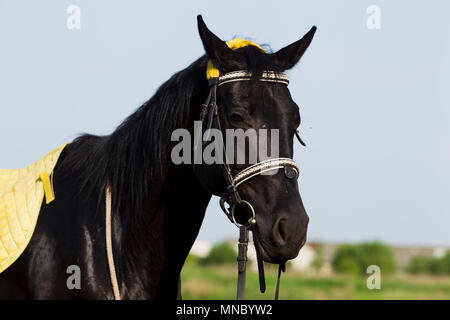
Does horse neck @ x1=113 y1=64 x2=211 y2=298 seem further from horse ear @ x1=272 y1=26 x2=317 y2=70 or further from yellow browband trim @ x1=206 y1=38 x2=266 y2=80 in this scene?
horse ear @ x1=272 y1=26 x2=317 y2=70

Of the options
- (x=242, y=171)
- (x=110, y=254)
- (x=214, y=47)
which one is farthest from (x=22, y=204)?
(x=214, y=47)

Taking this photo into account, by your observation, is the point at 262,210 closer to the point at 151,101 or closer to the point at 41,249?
the point at 151,101

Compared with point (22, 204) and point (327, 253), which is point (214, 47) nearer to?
point (22, 204)

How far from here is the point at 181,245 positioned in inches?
164

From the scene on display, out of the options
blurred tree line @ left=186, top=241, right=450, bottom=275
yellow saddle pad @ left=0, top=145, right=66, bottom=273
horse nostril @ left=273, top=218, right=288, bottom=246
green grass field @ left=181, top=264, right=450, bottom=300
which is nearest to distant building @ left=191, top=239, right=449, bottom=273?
blurred tree line @ left=186, top=241, right=450, bottom=275

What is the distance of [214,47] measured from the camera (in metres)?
4.00

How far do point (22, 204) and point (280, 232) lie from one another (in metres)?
1.95

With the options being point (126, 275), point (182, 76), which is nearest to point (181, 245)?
point (126, 275)

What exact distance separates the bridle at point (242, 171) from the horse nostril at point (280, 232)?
183 millimetres

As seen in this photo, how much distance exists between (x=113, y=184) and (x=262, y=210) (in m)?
1.19

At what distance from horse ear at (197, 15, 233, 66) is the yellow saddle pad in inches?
56.7

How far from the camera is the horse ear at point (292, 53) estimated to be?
13.8 feet

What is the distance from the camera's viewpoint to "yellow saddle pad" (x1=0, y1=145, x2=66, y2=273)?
161 inches

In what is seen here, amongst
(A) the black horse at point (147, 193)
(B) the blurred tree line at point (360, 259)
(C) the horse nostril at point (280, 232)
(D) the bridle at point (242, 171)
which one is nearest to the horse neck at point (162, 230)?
(A) the black horse at point (147, 193)
